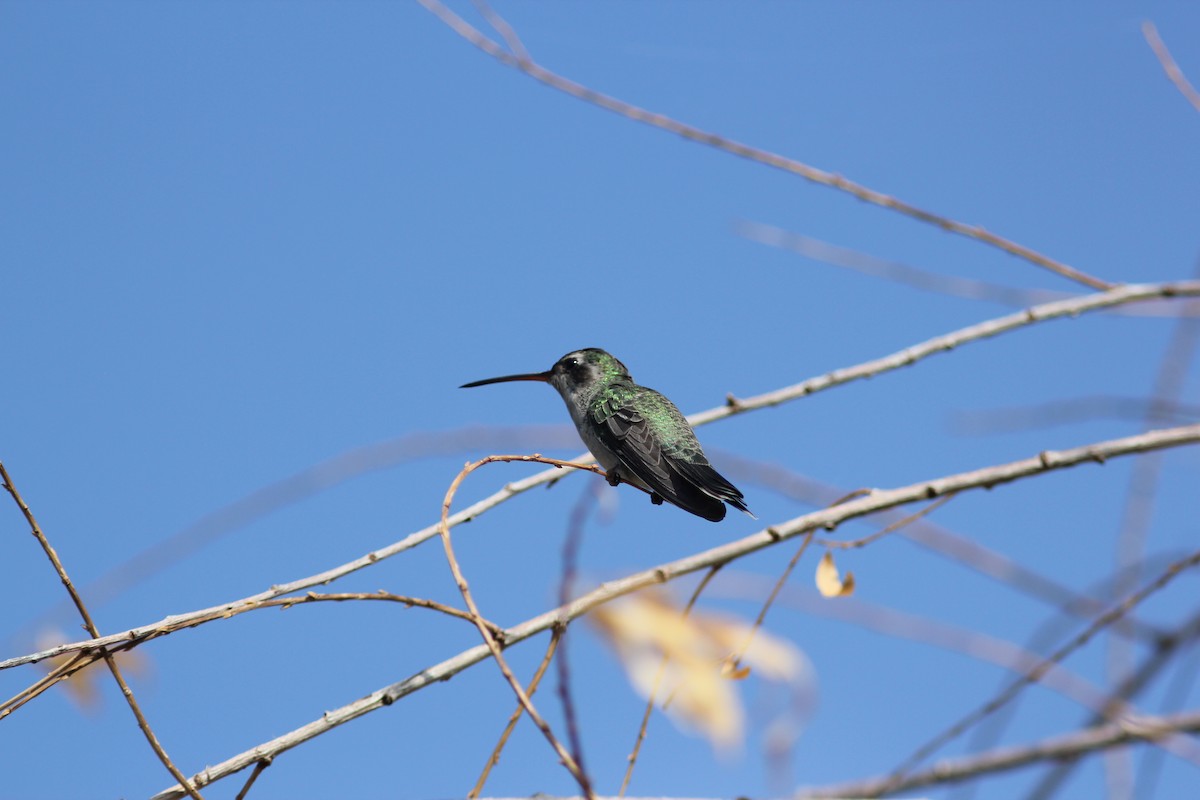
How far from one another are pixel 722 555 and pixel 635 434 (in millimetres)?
2473

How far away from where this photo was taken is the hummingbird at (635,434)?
4.05 m

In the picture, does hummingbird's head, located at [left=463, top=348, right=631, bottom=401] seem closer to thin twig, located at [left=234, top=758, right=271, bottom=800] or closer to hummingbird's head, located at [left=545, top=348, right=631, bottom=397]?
hummingbird's head, located at [left=545, top=348, right=631, bottom=397]

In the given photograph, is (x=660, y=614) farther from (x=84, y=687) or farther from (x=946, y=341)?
(x=84, y=687)

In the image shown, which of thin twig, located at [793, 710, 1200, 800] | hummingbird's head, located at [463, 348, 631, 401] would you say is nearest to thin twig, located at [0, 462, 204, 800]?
thin twig, located at [793, 710, 1200, 800]

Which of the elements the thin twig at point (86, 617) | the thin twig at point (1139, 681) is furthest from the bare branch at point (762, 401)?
the thin twig at point (1139, 681)

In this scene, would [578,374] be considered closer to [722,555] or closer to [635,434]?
[635,434]

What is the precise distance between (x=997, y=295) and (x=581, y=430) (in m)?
2.43

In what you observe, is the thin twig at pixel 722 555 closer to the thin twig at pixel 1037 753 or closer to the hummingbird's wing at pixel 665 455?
the thin twig at pixel 1037 753

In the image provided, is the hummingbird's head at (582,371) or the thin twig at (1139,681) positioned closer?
the thin twig at (1139,681)

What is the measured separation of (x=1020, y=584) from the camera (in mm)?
2055

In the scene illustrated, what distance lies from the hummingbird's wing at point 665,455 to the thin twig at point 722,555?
5.41 feet

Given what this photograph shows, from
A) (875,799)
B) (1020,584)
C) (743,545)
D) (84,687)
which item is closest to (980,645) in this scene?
(1020,584)

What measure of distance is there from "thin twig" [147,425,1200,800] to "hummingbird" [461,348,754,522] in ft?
5.01

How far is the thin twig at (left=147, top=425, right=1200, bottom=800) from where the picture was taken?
204 cm
